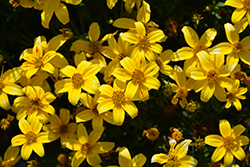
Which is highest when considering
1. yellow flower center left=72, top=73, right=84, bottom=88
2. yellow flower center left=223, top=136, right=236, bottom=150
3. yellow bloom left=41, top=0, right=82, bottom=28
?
yellow bloom left=41, top=0, right=82, bottom=28

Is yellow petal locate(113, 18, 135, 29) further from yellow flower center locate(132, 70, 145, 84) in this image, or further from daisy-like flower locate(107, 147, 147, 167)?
daisy-like flower locate(107, 147, 147, 167)

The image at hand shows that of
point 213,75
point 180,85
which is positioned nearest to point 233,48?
point 213,75

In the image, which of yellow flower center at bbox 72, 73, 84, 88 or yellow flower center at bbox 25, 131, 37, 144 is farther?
yellow flower center at bbox 25, 131, 37, 144

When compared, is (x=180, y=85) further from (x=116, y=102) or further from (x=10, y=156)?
(x=10, y=156)

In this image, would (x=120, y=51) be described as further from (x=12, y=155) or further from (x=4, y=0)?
(x=12, y=155)

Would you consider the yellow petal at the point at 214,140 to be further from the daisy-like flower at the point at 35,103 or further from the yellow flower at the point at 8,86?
the yellow flower at the point at 8,86

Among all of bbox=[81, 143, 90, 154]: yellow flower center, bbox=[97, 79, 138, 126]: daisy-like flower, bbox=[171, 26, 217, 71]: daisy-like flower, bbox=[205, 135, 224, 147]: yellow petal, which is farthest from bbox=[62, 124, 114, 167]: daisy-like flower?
bbox=[171, 26, 217, 71]: daisy-like flower

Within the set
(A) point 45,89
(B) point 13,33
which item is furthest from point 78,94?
(B) point 13,33
